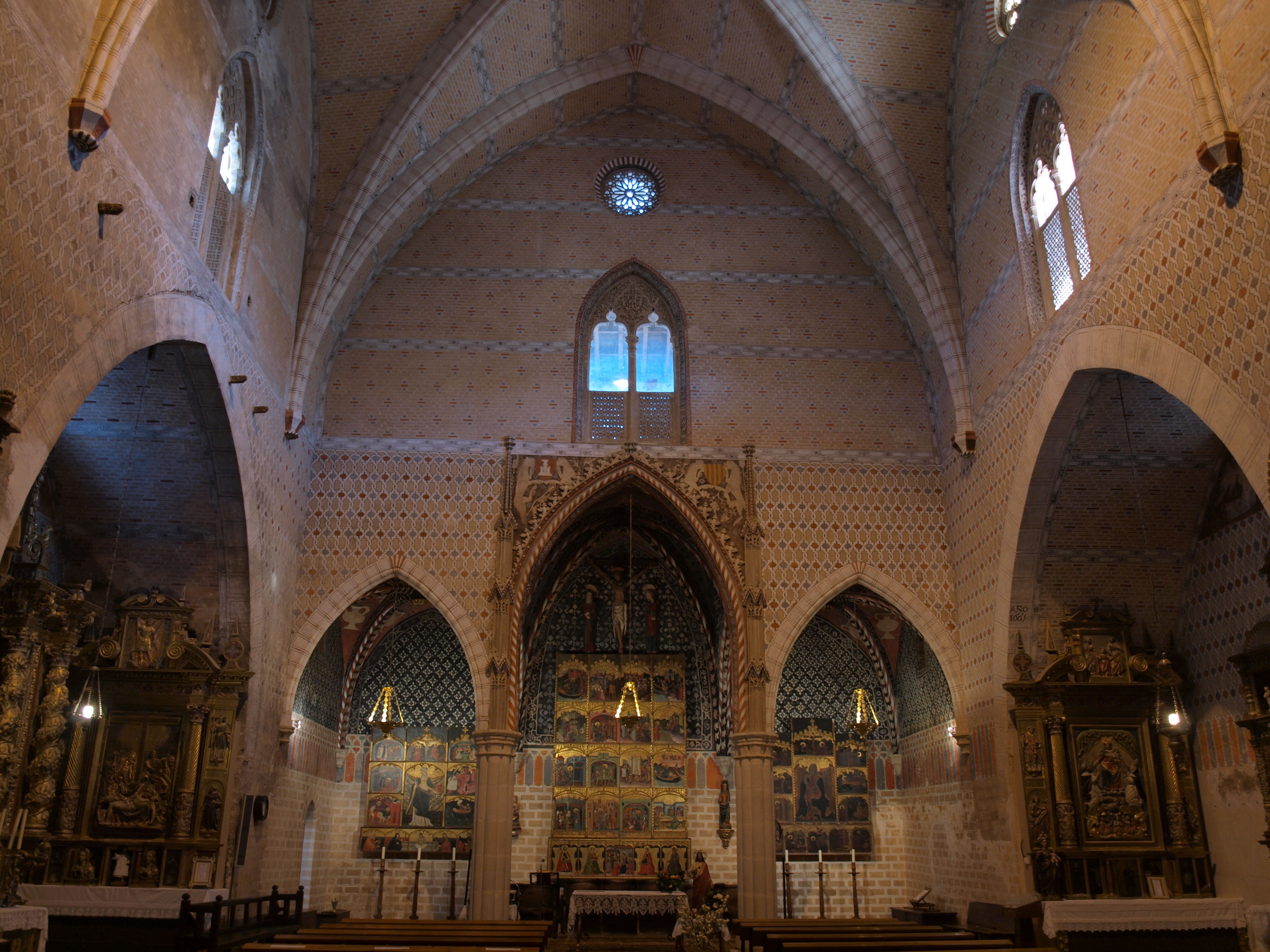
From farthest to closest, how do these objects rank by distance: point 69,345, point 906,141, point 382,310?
point 382,310, point 906,141, point 69,345

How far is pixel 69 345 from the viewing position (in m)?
9.91

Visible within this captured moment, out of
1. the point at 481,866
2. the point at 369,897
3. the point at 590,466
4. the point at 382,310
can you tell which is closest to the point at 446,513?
the point at 590,466

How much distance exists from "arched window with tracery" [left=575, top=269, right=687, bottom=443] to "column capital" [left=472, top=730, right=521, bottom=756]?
548 centimetres

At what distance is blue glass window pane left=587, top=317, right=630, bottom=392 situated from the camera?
19891 mm

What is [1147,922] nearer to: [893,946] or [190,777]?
[893,946]

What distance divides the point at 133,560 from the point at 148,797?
3.43 m

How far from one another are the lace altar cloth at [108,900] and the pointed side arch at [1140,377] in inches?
468

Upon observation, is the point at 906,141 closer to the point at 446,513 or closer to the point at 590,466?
the point at 590,466

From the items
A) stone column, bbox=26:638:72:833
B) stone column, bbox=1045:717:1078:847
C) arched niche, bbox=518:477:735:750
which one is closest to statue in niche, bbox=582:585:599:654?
arched niche, bbox=518:477:735:750

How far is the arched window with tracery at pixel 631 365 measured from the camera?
19.6 metres

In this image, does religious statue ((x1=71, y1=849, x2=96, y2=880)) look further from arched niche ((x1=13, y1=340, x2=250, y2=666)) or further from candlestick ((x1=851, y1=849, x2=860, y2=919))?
candlestick ((x1=851, y1=849, x2=860, y2=919))

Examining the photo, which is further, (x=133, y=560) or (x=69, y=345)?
(x=133, y=560)

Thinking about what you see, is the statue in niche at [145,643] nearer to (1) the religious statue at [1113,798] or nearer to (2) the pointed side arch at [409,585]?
(2) the pointed side arch at [409,585]

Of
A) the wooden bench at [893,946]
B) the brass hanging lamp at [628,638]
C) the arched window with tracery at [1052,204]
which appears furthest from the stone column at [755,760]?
the wooden bench at [893,946]
